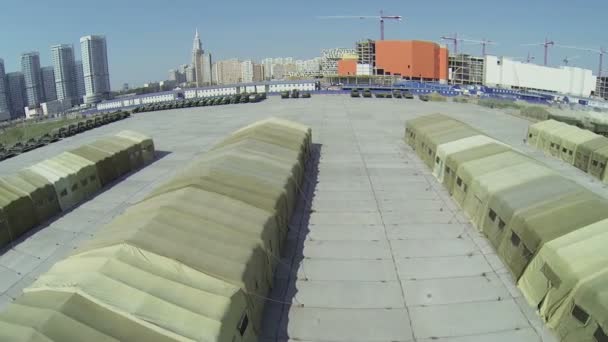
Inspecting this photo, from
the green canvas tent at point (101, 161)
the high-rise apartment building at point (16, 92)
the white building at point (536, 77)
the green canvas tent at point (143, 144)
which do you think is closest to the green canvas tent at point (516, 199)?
the green canvas tent at point (101, 161)

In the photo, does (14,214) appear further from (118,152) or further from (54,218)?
(118,152)

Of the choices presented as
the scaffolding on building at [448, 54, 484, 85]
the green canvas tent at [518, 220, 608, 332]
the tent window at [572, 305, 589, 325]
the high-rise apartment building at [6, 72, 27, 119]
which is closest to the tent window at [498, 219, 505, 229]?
the green canvas tent at [518, 220, 608, 332]

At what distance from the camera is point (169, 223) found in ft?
39.9

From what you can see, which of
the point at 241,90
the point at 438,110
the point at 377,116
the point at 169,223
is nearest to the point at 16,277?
the point at 169,223

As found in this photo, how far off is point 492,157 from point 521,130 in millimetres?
20210

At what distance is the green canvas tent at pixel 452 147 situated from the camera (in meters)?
21.8

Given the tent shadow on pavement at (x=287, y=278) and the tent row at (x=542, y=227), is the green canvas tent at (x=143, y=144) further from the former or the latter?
the tent row at (x=542, y=227)

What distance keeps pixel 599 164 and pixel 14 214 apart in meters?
28.2

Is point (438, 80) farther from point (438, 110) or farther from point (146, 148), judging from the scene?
point (146, 148)

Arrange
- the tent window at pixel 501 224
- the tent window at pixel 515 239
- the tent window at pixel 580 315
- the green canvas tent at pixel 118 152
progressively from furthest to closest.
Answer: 1. the green canvas tent at pixel 118 152
2. the tent window at pixel 501 224
3. the tent window at pixel 515 239
4. the tent window at pixel 580 315

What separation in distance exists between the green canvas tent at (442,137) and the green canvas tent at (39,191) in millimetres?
19838

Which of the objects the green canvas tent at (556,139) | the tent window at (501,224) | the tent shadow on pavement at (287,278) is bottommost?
the tent shadow on pavement at (287,278)

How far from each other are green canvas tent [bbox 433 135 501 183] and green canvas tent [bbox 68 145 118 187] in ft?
60.9

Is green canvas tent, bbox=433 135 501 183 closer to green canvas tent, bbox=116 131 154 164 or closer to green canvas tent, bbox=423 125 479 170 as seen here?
green canvas tent, bbox=423 125 479 170
